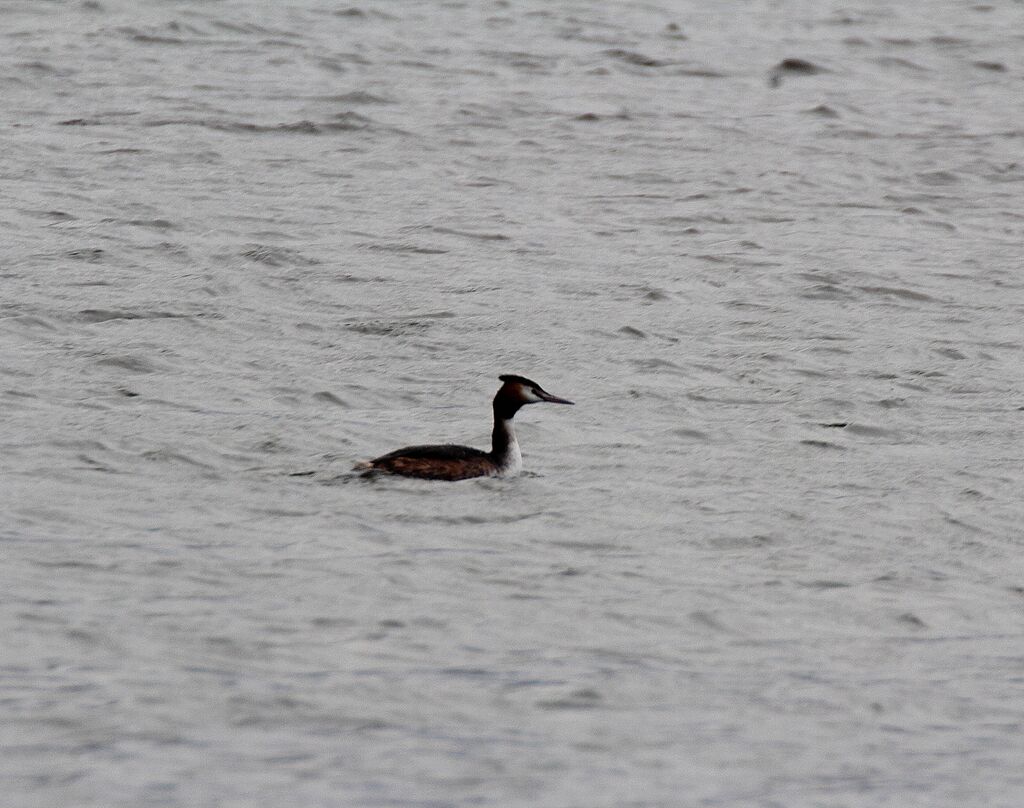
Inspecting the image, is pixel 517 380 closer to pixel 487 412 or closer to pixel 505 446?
pixel 505 446

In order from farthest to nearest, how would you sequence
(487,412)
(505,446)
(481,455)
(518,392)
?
(487,412) < (518,392) < (505,446) < (481,455)

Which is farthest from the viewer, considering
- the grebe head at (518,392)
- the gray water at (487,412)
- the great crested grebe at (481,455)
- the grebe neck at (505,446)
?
the grebe head at (518,392)

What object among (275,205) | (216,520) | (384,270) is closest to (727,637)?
(216,520)

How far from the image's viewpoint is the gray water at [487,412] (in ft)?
30.1

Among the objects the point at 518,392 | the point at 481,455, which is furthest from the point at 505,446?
the point at 518,392

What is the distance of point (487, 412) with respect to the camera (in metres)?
15.2

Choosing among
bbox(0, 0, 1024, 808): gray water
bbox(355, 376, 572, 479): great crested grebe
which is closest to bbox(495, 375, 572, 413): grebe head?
bbox(355, 376, 572, 479): great crested grebe

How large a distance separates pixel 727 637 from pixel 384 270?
8819 mm

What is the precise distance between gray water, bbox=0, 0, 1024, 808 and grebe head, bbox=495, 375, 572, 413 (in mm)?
453

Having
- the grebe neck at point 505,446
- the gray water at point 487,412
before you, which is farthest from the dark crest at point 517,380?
the gray water at point 487,412

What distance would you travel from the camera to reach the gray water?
9164mm

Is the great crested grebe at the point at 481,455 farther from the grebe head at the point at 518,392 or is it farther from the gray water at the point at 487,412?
the gray water at the point at 487,412

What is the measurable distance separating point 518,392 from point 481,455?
75 cm

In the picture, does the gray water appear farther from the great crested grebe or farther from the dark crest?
the dark crest
